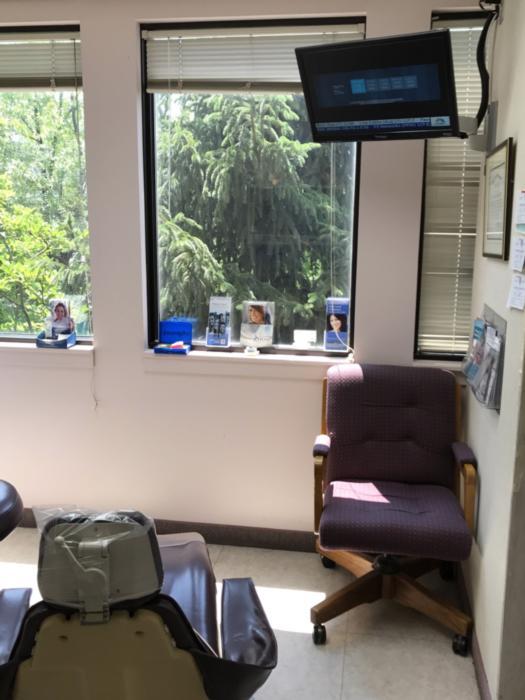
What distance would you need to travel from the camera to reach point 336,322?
9.50 ft

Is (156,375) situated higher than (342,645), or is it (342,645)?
(156,375)

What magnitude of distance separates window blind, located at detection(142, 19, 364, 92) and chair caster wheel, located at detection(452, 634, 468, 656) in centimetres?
230

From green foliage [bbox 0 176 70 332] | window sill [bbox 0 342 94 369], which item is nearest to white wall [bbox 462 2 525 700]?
window sill [bbox 0 342 94 369]

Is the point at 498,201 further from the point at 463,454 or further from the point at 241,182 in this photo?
the point at 241,182

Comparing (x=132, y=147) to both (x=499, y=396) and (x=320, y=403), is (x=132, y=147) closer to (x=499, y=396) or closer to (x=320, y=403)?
(x=320, y=403)

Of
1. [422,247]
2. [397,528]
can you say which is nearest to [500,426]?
[397,528]

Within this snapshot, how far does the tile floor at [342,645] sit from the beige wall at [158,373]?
0.31 m

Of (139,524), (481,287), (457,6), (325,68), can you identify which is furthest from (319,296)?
(139,524)

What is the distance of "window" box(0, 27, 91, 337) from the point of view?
2.89 meters

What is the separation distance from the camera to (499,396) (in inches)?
79.1

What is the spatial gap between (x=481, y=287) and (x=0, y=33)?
2449 mm

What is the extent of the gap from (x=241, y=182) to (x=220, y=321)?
65 cm

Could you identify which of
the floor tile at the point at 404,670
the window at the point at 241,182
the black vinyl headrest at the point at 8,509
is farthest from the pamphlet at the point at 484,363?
the black vinyl headrest at the point at 8,509

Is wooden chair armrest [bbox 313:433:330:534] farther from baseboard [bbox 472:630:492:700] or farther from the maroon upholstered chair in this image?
baseboard [bbox 472:630:492:700]
